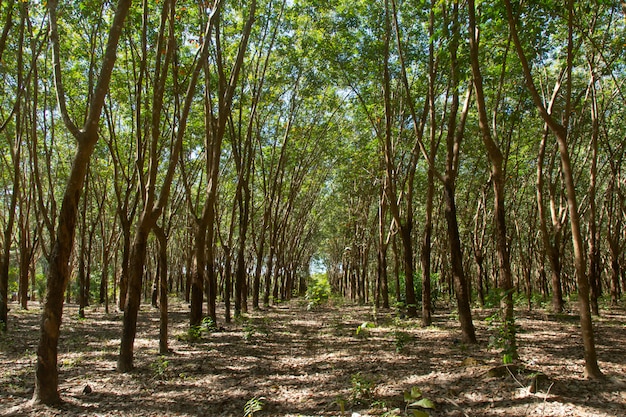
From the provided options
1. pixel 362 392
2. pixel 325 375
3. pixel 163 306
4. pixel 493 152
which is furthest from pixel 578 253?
pixel 163 306

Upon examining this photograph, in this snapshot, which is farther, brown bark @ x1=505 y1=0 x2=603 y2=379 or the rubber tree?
brown bark @ x1=505 y1=0 x2=603 y2=379

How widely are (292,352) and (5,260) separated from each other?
834 centimetres

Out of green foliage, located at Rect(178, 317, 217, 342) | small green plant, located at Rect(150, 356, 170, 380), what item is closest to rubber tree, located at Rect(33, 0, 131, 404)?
small green plant, located at Rect(150, 356, 170, 380)

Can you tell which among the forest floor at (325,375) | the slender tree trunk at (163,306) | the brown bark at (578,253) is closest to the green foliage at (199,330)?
the forest floor at (325,375)

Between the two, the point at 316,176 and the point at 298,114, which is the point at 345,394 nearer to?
the point at 298,114

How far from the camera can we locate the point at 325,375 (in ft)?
23.4

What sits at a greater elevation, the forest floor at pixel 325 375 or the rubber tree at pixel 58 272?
the rubber tree at pixel 58 272

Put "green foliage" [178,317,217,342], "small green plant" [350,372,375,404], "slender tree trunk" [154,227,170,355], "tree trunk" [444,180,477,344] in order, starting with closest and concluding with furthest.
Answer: "small green plant" [350,372,375,404], "tree trunk" [444,180,477,344], "slender tree trunk" [154,227,170,355], "green foliage" [178,317,217,342]

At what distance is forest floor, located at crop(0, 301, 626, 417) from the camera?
5.26 metres

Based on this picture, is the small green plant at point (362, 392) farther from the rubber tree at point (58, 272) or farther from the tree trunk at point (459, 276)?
the rubber tree at point (58, 272)

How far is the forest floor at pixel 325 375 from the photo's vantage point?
5.26 meters

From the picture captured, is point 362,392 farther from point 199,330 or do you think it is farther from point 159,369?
point 199,330

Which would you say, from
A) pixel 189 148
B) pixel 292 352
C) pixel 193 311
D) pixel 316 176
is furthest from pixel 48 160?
pixel 316 176

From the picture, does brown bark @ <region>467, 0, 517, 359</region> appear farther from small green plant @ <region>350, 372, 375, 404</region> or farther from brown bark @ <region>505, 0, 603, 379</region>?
small green plant @ <region>350, 372, 375, 404</region>
